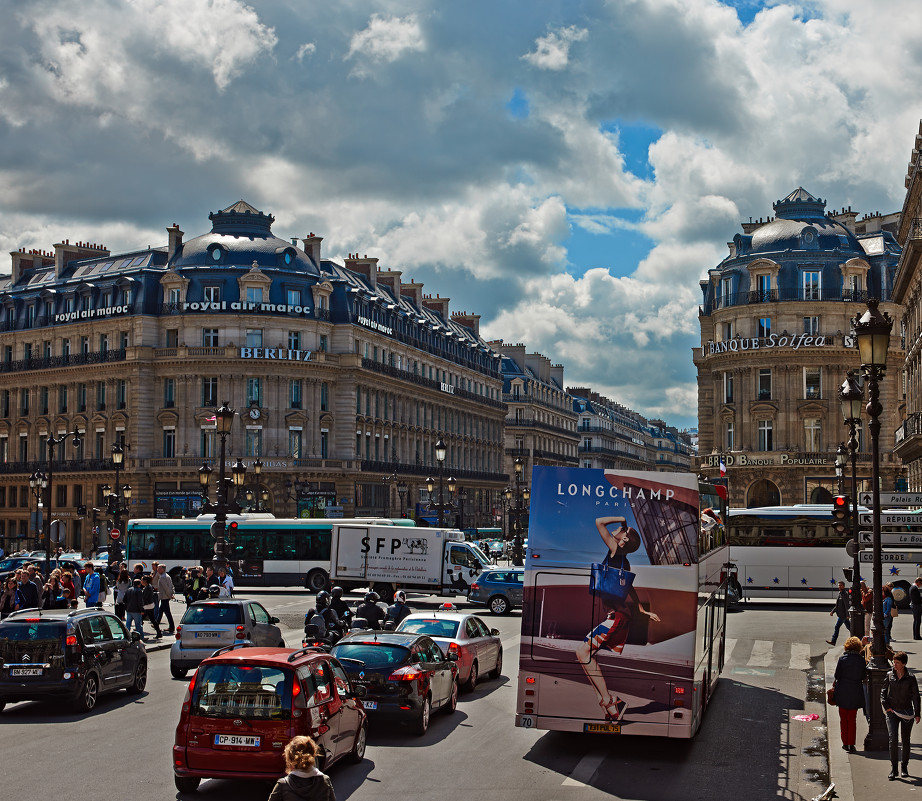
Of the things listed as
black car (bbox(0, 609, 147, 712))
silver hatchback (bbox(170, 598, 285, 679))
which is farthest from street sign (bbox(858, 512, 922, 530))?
black car (bbox(0, 609, 147, 712))

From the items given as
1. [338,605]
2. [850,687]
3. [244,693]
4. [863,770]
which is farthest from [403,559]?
[244,693]

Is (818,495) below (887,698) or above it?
above

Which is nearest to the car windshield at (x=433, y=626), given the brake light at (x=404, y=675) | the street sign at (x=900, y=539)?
the brake light at (x=404, y=675)

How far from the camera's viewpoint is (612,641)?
14000mm

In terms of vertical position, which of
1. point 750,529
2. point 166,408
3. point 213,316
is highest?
point 213,316

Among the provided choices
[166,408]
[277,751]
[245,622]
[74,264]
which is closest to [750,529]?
[245,622]

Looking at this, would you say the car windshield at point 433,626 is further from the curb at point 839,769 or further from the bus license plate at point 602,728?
the curb at point 839,769

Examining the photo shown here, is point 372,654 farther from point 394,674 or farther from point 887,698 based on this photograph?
point 887,698

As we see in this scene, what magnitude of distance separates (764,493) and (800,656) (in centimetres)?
4594

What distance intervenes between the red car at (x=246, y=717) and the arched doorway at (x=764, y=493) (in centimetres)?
6076

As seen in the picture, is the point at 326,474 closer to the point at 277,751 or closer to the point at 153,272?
the point at 153,272

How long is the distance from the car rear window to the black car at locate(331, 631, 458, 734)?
5.81 meters

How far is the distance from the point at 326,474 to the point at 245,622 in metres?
53.1

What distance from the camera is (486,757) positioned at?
48.2 ft
